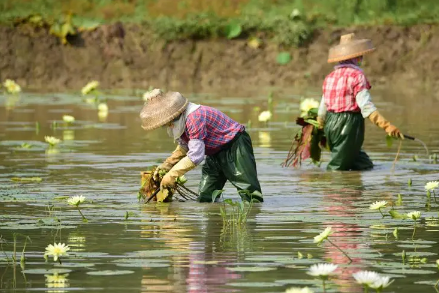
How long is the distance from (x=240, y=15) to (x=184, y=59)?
177cm

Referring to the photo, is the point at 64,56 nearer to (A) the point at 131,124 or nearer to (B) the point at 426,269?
(A) the point at 131,124

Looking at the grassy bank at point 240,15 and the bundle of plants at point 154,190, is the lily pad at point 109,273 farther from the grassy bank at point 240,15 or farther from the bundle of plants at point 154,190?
A: the grassy bank at point 240,15

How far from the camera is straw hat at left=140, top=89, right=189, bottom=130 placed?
34.6 ft

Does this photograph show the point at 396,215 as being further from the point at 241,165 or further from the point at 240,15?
the point at 240,15

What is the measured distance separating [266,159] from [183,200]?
3882 millimetres

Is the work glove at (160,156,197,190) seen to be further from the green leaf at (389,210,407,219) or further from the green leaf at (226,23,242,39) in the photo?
the green leaf at (226,23,242,39)

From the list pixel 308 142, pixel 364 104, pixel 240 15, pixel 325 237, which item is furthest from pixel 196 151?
pixel 240 15

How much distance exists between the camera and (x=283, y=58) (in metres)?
31.3

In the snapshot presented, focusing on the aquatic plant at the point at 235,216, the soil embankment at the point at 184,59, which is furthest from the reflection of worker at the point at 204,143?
the soil embankment at the point at 184,59

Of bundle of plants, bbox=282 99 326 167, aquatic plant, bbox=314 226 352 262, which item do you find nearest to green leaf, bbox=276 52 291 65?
bundle of plants, bbox=282 99 326 167

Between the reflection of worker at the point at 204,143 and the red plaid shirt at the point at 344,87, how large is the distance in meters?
2.95

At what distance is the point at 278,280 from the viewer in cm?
759

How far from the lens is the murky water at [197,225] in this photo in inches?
304

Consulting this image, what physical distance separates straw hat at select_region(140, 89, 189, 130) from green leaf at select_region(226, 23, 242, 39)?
69.2ft
